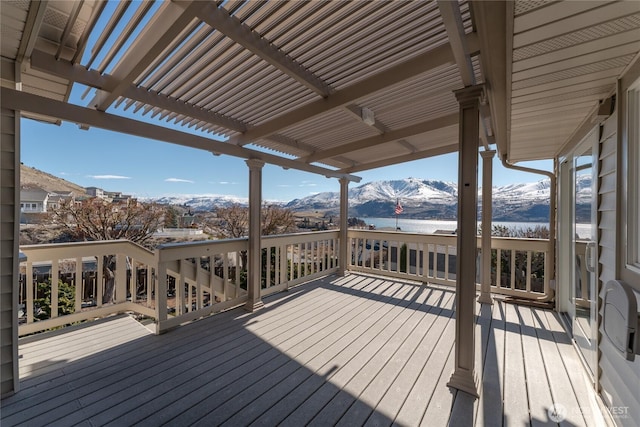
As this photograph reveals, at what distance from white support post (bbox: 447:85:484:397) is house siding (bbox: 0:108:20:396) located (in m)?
3.29

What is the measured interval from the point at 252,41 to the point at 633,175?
8.13 feet

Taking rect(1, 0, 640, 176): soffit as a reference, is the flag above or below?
below

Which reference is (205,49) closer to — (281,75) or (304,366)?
(281,75)

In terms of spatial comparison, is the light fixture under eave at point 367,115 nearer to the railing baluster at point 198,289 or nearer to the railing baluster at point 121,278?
the railing baluster at point 198,289

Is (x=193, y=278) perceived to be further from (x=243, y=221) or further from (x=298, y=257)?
(x=243, y=221)

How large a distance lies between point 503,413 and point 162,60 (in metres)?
3.62

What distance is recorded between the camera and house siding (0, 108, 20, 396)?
179 centimetres

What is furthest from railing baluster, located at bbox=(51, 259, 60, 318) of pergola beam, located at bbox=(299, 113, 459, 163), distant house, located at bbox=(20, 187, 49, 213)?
distant house, located at bbox=(20, 187, 49, 213)

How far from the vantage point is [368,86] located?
2262mm

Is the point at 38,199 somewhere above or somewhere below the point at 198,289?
above

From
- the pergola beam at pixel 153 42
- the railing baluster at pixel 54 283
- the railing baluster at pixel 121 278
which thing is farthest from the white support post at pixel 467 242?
the railing baluster at pixel 54 283

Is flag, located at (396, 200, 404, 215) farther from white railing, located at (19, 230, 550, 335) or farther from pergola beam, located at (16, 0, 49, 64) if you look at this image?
pergola beam, located at (16, 0, 49, 64)

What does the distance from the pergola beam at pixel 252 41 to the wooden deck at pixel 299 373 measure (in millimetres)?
2505

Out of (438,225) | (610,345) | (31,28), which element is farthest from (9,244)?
(438,225)
